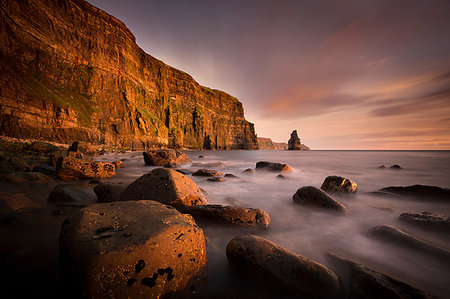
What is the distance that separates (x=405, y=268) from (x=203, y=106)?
6294 centimetres

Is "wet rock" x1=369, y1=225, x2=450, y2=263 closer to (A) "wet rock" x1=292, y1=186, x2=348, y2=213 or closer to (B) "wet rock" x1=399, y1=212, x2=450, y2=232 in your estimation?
(B) "wet rock" x1=399, y1=212, x2=450, y2=232

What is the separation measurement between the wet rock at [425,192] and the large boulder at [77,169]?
27.6ft

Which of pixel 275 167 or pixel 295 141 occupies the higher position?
pixel 295 141

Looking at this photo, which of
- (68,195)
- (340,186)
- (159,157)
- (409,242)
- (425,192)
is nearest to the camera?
(409,242)

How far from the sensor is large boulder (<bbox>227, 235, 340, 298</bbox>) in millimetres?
1384

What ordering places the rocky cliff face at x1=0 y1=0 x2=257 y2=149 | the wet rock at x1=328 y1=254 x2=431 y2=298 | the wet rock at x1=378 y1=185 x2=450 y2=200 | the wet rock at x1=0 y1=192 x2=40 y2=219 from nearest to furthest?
1. the wet rock at x1=328 y1=254 x2=431 y2=298
2. the wet rock at x1=0 y1=192 x2=40 y2=219
3. the wet rock at x1=378 y1=185 x2=450 y2=200
4. the rocky cliff face at x1=0 y1=0 x2=257 y2=149

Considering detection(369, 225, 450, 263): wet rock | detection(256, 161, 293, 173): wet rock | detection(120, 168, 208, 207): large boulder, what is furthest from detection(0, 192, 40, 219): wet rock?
detection(256, 161, 293, 173): wet rock

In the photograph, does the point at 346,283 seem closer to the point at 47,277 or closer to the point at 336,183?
the point at 47,277

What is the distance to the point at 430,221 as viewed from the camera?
260 centimetres

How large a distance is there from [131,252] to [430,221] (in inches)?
164

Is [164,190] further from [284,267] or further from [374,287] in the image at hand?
[374,287]

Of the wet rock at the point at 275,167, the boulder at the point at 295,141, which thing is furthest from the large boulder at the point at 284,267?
the boulder at the point at 295,141

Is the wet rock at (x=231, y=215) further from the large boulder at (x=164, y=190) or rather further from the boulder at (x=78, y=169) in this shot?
the boulder at (x=78, y=169)

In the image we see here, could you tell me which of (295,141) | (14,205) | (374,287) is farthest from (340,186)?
(295,141)
